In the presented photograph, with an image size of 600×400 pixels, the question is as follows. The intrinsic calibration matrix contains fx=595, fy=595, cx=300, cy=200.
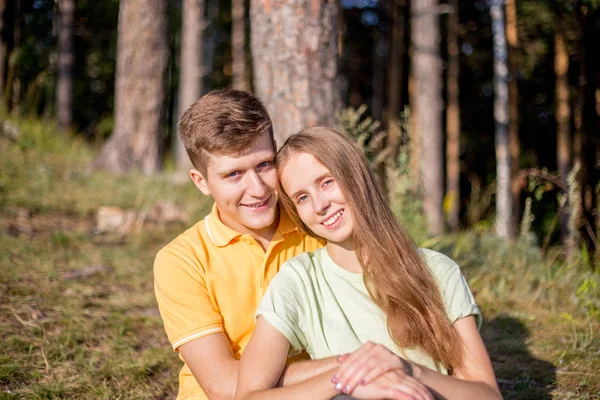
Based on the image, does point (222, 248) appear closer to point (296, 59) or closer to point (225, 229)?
point (225, 229)

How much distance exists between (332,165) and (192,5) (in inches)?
391

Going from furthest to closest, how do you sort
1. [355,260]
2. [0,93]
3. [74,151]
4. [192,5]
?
1. [192,5]
2. [0,93]
3. [74,151]
4. [355,260]

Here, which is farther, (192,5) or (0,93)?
(192,5)

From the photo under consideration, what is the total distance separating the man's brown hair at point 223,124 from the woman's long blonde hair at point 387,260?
0.17 metres

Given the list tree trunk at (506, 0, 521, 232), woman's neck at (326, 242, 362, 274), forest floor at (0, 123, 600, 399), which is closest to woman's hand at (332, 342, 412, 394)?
woman's neck at (326, 242, 362, 274)

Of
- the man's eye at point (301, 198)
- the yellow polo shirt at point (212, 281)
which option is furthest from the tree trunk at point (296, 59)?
the man's eye at point (301, 198)

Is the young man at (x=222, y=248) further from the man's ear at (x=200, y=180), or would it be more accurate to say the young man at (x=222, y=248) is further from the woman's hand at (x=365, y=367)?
the woman's hand at (x=365, y=367)

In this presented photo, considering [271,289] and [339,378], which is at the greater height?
[271,289]

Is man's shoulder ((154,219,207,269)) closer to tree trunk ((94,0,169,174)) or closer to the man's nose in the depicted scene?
the man's nose

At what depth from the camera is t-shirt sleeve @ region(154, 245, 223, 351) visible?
2.17 meters

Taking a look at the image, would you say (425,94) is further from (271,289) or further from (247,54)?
(247,54)

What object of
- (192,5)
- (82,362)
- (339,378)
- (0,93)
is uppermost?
(192,5)

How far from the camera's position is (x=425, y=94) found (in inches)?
381

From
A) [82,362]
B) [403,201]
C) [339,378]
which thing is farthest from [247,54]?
[339,378]
